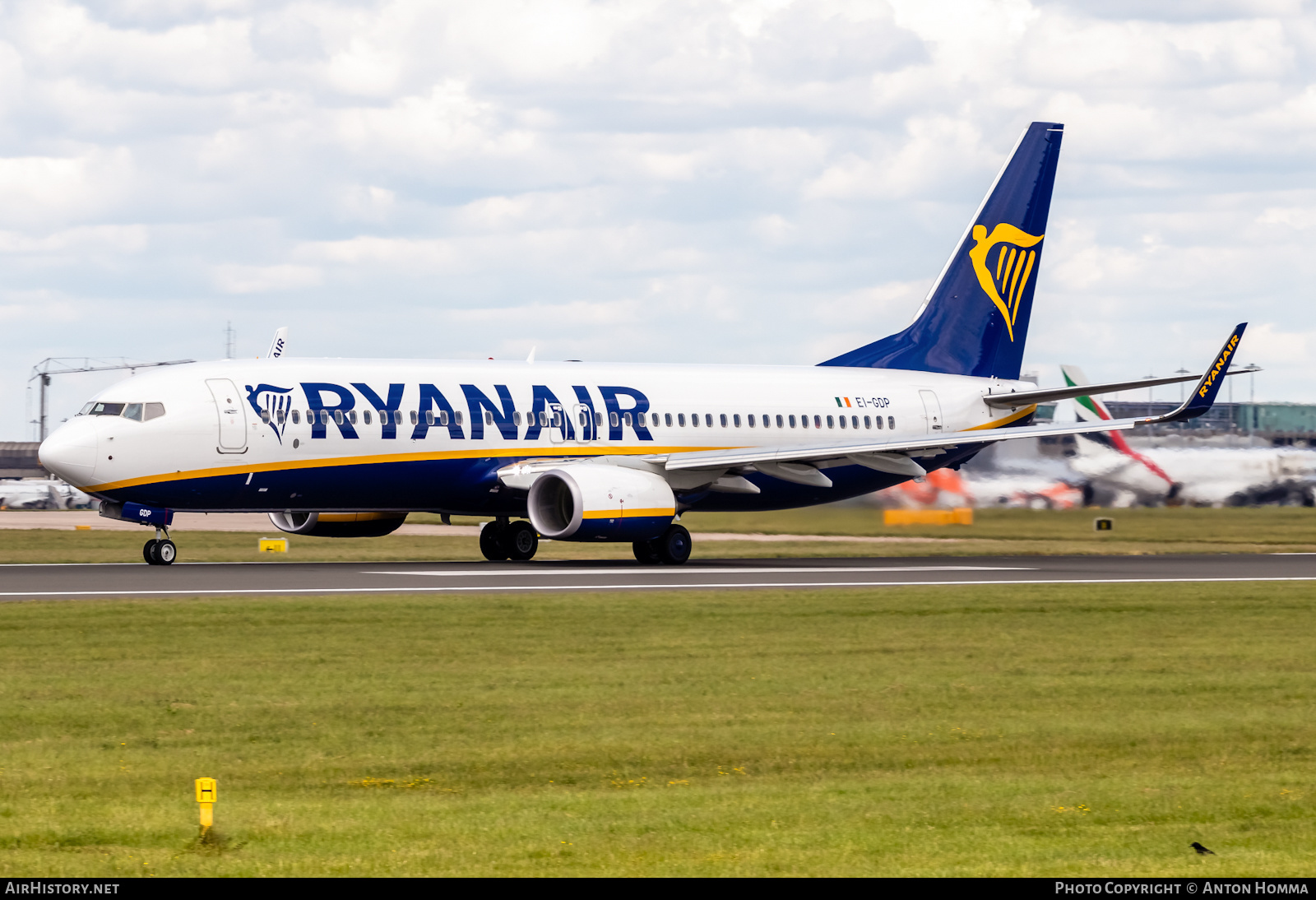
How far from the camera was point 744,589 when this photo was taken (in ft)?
91.2

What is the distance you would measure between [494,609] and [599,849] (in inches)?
565

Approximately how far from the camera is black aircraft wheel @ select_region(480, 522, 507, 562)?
3812 cm

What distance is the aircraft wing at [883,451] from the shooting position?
1396 inches

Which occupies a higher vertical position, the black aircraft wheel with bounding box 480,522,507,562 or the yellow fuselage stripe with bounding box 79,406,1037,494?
the yellow fuselage stripe with bounding box 79,406,1037,494

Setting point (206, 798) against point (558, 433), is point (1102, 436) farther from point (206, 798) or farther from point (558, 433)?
point (206, 798)

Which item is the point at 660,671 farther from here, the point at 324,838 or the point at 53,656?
the point at 324,838

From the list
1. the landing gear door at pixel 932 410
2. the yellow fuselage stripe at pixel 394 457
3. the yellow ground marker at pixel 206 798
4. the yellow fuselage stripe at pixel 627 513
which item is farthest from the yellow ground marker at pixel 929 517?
the yellow ground marker at pixel 206 798

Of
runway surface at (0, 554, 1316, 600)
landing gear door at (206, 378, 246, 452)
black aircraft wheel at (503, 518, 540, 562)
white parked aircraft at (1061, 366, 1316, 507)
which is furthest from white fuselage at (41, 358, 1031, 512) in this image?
white parked aircraft at (1061, 366, 1316, 507)

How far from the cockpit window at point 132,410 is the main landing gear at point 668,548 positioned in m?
9.89

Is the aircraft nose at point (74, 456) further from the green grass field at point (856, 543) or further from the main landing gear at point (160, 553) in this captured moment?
the green grass field at point (856, 543)

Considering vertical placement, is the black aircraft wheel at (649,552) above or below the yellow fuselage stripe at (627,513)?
below

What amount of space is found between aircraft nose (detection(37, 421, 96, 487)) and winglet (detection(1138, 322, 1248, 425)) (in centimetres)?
2026

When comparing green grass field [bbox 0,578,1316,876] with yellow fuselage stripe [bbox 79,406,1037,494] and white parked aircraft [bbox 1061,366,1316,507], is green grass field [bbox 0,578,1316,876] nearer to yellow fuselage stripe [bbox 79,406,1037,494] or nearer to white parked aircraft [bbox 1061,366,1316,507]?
yellow fuselage stripe [bbox 79,406,1037,494]
